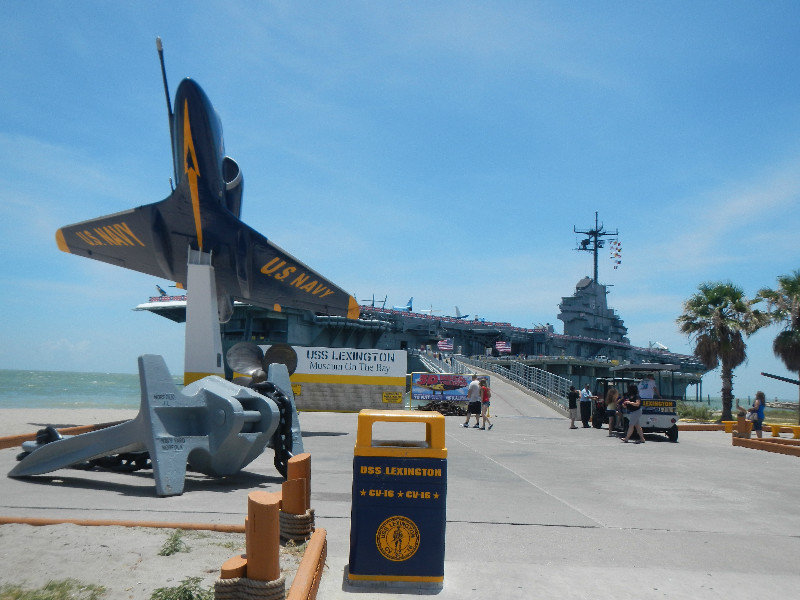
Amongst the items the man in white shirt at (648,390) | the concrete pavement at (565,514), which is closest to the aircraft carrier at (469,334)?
the man in white shirt at (648,390)

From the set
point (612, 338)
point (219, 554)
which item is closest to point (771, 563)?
point (219, 554)

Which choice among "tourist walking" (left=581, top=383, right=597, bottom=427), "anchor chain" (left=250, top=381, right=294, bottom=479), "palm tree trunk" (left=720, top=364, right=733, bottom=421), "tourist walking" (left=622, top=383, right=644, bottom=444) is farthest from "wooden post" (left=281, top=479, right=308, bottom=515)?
"palm tree trunk" (left=720, top=364, right=733, bottom=421)

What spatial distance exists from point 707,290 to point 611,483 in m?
24.3

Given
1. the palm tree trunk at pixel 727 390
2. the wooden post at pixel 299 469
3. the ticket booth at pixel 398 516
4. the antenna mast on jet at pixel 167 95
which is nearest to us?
the ticket booth at pixel 398 516

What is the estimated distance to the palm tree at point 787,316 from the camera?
2673 cm

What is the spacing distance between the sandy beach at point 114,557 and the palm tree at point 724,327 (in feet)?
94.4

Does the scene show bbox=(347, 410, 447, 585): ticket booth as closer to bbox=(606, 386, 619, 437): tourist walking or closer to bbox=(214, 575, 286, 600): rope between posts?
bbox=(214, 575, 286, 600): rope between posts

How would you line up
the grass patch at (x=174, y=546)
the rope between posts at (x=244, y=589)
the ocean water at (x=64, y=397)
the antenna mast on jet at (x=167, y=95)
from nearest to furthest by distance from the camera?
the rope between posts at (x=244, y=589) → the grass patch at (x=174, y=546) → the antenna mast on jet at (x=167, y=95) → the ocean water at (x=64, y=397)

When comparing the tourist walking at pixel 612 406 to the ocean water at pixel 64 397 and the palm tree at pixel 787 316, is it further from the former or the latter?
the ocean water at pixel 64 397

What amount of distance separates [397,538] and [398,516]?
150 millimetres

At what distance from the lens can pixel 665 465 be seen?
11133mm

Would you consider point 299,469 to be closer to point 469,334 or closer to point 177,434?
point 177,434

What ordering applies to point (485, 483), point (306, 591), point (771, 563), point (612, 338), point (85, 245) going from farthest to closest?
point (612, 338) → point (85, 245) → point (485, 483) → point (771, 563) → point (306, 591)

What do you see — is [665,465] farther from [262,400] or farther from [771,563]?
[262,400]
